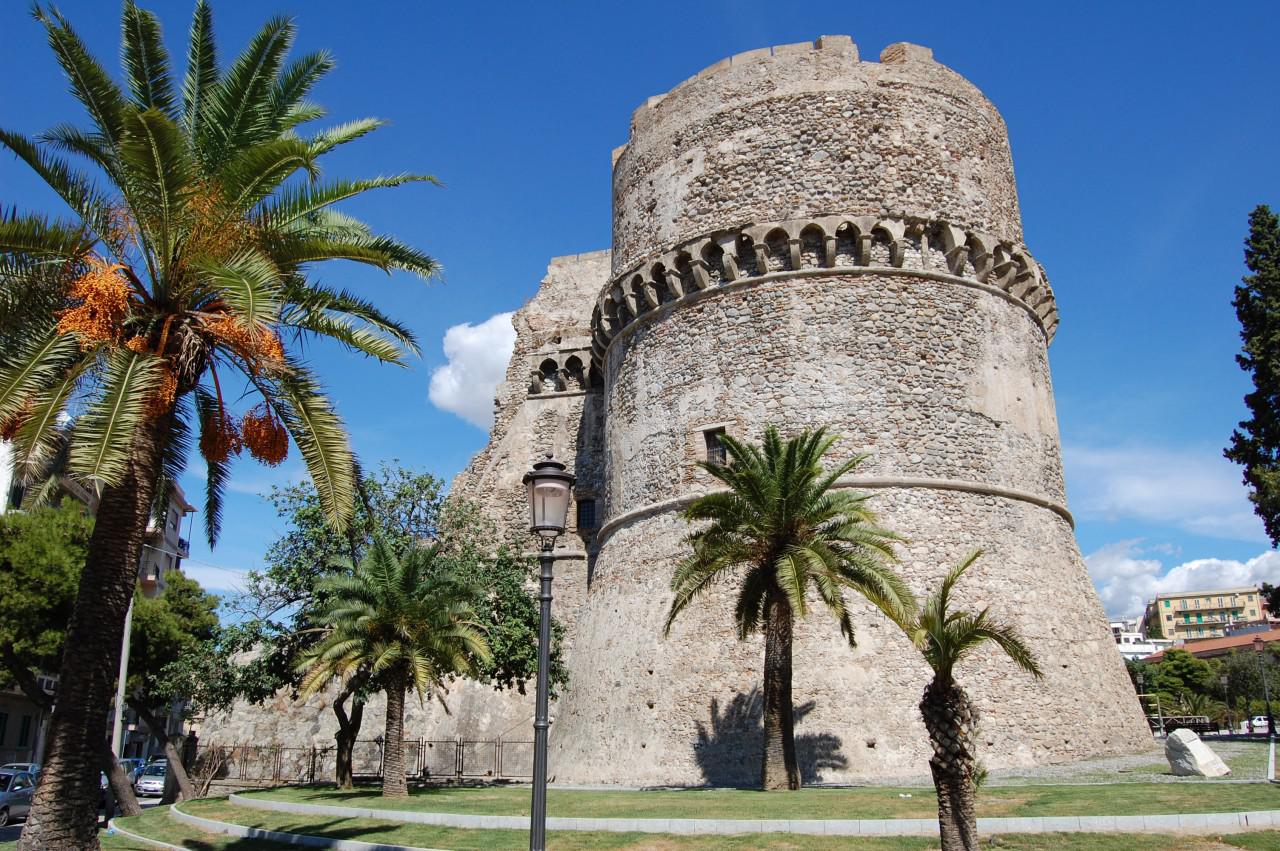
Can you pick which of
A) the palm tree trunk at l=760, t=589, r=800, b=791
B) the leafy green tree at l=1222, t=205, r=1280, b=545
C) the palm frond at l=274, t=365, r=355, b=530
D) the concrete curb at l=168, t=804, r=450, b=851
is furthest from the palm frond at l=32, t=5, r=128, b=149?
the leafy green tree at l=1222, t=205, r=1280, b=545

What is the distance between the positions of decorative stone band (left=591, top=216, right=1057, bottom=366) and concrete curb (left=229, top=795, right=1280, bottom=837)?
10448 mm

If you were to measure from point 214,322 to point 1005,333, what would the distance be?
14408mm

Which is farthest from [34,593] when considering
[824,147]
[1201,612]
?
[1201,612]

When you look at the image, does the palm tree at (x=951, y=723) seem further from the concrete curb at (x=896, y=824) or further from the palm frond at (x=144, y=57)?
the palm frond at (x=144, y=57)

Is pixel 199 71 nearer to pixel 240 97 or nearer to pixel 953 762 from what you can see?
pixel 240 97

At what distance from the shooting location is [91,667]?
8641 millimetres

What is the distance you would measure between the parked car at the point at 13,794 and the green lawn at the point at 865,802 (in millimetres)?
8337

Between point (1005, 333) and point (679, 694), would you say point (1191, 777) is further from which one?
point (1005, 333)

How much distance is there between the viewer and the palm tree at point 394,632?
15.4 metres

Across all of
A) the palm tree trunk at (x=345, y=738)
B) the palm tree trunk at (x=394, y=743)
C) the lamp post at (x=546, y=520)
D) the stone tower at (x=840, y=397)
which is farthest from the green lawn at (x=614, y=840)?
the stone tower at (x=840, y=397)

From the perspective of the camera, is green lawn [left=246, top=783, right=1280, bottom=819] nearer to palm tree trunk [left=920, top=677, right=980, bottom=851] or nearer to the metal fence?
palm tree trunk [left=920, top=677, right=980, bottom=851]

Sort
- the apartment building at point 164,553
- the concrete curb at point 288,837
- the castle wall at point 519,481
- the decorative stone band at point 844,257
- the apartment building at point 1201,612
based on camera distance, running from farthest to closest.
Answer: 1. the apartment building at point 1201,612
2. the apartment building at point 164,553
3. the castle wall at point 519,481
4. the decorative stone band at point 844,257
5. the concrete curb at point 288,837

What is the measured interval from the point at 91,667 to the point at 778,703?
878 centimetres

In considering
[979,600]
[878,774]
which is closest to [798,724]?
[878,774]
